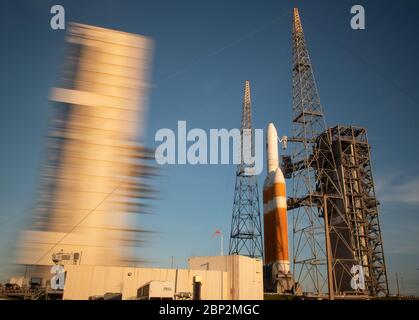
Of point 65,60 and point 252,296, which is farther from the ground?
point 65,60

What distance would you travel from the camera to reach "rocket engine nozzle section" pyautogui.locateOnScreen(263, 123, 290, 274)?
62.1 meters

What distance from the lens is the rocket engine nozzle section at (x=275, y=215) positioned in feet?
204

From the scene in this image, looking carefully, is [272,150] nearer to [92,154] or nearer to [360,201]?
[360,201]

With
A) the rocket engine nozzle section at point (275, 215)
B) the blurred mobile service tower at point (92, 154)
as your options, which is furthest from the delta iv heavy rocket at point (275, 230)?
the blurred mobile service tower at point (92, 154)

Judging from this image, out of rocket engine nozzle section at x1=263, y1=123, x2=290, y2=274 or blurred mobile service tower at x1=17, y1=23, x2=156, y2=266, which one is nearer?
blurred mobile service tower at x1=17, y1=23, x2=156, y2=266

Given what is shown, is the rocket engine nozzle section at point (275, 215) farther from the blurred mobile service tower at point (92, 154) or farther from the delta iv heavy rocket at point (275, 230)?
the blurred mobile service tower at point (92, 154)

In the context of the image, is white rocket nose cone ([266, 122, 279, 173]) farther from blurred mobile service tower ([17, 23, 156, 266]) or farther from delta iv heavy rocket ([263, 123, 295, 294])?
blurred mobile service tower ([17, 23, 156, 266])

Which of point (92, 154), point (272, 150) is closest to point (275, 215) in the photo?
point (272, 150)

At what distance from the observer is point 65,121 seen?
24266 mm

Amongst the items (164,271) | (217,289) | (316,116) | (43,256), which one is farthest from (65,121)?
(316,116)

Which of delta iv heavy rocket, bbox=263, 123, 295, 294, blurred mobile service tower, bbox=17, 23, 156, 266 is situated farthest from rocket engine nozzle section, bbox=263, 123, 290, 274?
blurred mobile service tower, bbox=17, 23, 156, 266

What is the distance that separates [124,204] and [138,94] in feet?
28.6

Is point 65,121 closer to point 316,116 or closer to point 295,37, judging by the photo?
point 316,116
